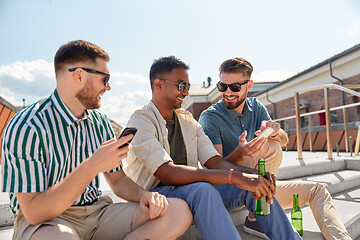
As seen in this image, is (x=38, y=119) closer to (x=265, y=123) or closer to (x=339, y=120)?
(x=265, y=123)

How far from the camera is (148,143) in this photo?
215 cm

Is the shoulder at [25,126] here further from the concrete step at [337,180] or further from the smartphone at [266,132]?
the concrete step at [337,180]

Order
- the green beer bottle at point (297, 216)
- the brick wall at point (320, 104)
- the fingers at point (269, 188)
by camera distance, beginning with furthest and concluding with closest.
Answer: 1. the brick wall at point (320, 104)
2. the green beer bottle at point (297, 216)
3. the fingers at point (269, 188)

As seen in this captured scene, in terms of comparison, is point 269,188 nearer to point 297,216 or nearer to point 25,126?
point 297,216

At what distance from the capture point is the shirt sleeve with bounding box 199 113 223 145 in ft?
9.76

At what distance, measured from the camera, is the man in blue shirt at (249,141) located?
2537mm

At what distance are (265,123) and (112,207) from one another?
5.24 feet

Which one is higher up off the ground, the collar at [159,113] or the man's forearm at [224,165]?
the collar at [159,113]

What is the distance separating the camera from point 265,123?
2.77m

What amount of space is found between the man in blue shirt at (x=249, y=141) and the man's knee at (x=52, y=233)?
61.3 inches

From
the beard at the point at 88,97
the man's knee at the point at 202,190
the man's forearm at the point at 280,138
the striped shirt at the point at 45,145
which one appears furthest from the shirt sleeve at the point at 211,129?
the beard at the point at 88,97

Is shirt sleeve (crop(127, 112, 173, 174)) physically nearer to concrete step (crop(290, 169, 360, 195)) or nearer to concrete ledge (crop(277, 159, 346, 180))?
concrete ledge (crop(277, 159, 346, 180))

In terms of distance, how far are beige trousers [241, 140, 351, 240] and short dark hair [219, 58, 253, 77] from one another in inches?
33.9

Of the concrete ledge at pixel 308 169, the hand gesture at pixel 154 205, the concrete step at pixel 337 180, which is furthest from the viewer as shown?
the concrete ledge at pixel 308 169
